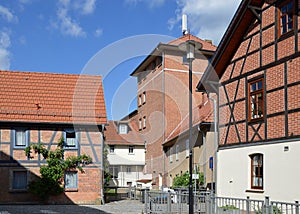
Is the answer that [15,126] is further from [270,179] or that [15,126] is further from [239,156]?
[270,179]

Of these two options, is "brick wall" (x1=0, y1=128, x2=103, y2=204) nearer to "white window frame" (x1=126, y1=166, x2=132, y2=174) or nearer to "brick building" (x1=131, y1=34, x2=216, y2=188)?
"brick building" (x1=131, y1=34, x2=216, y2=188)

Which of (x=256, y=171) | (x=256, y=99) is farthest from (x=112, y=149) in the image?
(x=256, y=99)

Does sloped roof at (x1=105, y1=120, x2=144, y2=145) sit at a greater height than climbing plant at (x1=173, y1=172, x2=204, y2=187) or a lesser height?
greater

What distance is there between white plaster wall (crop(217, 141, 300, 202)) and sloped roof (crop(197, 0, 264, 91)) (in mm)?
3262

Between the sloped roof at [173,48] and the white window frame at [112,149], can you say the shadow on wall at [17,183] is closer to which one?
the sloped roof at [173,48]

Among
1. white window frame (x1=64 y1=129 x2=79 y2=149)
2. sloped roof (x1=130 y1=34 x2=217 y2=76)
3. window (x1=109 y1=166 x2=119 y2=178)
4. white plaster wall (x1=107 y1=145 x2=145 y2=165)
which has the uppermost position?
sloped roof (x1=130 y1=34 x2=217 y2=76)

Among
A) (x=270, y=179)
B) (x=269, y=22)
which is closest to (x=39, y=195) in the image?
(x=270, y=179)

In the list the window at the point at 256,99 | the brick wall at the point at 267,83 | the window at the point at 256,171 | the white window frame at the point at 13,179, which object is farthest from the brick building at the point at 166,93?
the window at the point at 256,99

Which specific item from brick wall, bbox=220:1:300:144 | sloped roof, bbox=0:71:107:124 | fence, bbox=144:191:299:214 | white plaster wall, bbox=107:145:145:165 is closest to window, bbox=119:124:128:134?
white plaster wall, bbox=107:145:145:165

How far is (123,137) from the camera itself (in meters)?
45.7

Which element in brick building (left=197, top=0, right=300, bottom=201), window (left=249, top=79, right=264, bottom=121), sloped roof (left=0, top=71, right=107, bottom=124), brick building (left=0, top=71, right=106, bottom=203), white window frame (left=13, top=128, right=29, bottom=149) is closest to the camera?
brick building (left=197, top=0, right=300, bottom=201)

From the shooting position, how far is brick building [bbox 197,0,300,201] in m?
13.7

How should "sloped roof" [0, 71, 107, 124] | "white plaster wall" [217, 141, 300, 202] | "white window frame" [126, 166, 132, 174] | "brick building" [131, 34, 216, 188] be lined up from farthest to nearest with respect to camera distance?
"white window frame" [126, 166, 132, 174]
"brick building" [131, 34, 216, 188]
"sloped roof" [0, 71, 107, 124]
"white plaster wall" [217, 141, 300, 202]

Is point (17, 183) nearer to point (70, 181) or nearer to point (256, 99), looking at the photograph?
point (70, 181)
